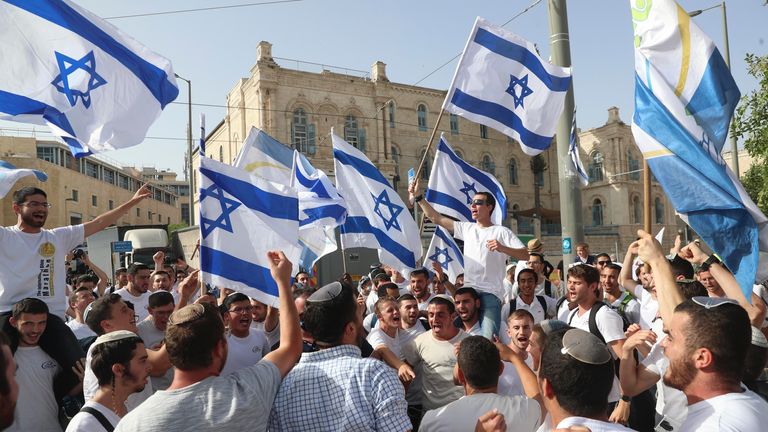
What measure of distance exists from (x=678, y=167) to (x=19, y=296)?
479 cm

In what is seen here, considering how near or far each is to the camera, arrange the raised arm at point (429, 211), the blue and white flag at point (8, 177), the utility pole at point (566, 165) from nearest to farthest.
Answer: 1. the blue and white flag at point (8, 177)
2. the raised arm at point (429, 211)
3. the utility pole at point (566, 165)

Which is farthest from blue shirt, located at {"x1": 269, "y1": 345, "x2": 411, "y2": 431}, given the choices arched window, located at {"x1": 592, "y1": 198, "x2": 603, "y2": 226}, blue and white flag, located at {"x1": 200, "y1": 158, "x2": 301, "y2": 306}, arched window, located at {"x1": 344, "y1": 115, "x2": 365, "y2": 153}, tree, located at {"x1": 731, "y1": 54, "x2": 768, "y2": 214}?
arched window, located at {"x1": 592, "y1": 198, "x2": 603, "y2": 226}

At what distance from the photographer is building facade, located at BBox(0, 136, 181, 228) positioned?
43.4 m

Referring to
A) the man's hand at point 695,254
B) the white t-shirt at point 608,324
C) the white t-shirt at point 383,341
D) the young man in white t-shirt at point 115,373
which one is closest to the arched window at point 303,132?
the white t-shirt at point 383,341

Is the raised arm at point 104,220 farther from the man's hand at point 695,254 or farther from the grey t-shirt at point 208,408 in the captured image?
the man's hand at point 695,254

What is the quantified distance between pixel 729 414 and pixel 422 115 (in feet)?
143

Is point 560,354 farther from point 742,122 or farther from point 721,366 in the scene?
point 742,122

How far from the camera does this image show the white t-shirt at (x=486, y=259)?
6350mm

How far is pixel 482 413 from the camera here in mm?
3217

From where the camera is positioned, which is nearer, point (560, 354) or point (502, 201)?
point (560, 354)

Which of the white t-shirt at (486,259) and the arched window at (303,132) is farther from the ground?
the arched window at (303,132)

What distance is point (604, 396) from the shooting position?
226 cm

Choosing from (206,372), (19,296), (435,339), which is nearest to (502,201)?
(435,339)

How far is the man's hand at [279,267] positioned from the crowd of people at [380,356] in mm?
11
